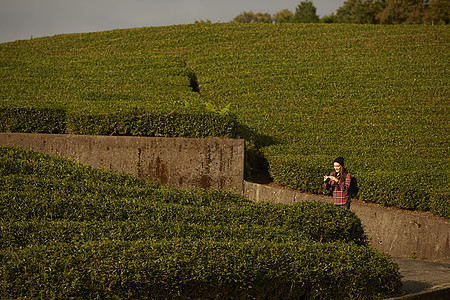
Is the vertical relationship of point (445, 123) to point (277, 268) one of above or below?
above

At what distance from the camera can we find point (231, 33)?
27172 mm

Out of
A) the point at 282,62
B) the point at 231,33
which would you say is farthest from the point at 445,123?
the point at 231,33

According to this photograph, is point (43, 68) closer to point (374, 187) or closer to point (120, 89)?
point (120, 89)

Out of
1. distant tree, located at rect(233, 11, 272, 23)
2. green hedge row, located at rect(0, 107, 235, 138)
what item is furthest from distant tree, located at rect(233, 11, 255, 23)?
green hedge row, located at rect(0, 107, 235, 138)

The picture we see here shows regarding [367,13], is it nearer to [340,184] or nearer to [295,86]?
[295,86]

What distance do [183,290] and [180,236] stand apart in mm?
1097

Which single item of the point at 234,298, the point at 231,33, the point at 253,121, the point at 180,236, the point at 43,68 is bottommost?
the point at 234,298

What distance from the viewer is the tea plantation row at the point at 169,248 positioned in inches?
180

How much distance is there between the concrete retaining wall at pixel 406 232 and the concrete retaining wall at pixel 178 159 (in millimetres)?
2624

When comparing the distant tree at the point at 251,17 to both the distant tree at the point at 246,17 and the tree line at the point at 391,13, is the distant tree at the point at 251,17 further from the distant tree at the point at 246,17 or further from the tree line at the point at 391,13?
the tree line at the point at 391,13

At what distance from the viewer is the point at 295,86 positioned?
19.1 meters

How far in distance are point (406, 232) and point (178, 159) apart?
4574mm

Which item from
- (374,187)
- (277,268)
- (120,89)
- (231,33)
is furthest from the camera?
(231,33)

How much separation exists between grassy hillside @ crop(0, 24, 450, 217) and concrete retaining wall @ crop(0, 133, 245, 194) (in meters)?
1.34
